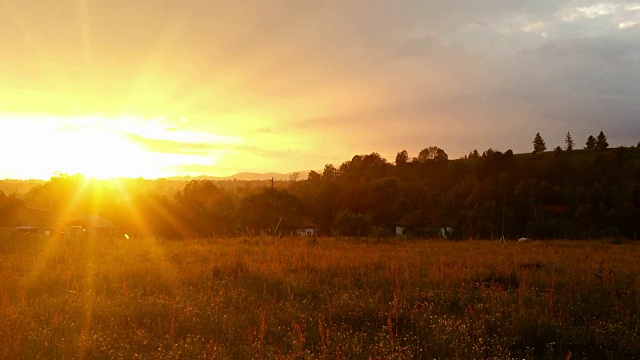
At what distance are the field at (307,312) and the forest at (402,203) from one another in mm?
26408

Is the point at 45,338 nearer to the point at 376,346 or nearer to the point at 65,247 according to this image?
the point at 376,346

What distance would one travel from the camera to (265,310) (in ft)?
24.6

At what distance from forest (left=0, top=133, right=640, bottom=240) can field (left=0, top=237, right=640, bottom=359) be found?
26408mm

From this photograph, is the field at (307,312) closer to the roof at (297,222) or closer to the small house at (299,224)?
the small house at (299,224)

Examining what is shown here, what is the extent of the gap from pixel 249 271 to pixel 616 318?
7518 mm

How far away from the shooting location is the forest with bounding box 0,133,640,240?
53.3 meters

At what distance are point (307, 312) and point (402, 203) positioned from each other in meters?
61.5

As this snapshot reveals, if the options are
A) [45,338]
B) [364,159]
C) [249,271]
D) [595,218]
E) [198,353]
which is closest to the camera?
[198,353]

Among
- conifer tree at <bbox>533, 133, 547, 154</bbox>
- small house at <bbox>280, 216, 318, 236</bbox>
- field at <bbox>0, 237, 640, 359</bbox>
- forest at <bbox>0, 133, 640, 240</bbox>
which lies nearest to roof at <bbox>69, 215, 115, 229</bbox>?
forest at <bbox>0, 133, 640, 240</bbox>

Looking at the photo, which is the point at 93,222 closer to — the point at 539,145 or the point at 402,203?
the point at 402,203

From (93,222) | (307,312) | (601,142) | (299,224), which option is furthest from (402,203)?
(601,142)

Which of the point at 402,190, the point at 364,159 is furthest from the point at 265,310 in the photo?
the point at 364,159

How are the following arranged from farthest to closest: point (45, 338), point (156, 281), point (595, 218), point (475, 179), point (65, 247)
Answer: point (475, 179) < point (595, 218) < point (65, 247) < point (156, 281) < point (45, 338)

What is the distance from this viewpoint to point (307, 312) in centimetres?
731
